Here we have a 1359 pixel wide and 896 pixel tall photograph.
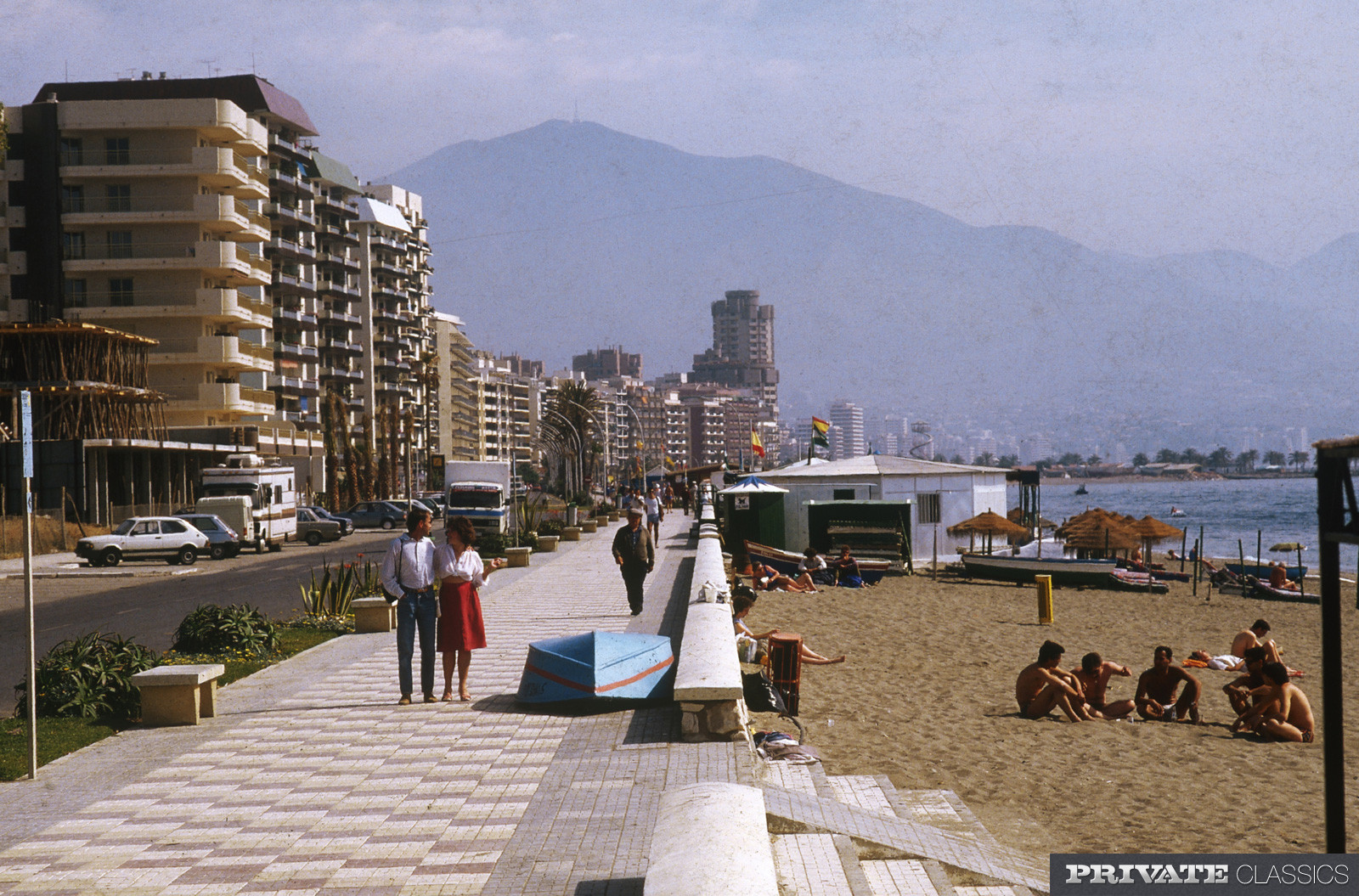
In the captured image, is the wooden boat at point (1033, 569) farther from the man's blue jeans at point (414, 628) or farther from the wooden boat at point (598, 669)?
the man's blue jeans at point (414, 628)

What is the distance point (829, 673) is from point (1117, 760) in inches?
199

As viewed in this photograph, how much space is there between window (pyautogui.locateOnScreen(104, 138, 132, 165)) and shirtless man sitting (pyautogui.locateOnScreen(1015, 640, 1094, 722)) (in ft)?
192

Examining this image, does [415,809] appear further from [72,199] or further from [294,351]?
[294,351]

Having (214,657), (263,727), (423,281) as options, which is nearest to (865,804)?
(263,727)

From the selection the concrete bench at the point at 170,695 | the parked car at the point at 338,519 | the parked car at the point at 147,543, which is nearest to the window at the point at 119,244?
the parked car at the point at 338,519

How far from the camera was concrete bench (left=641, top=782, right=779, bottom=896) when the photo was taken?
4.16 meters

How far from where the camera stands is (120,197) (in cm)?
5975

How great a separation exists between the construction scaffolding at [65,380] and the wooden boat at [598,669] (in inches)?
1595

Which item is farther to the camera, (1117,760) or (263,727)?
(1117,760)

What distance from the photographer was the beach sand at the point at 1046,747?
8.45 metres

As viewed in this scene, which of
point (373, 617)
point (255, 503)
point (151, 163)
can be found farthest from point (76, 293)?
point (373, 617)

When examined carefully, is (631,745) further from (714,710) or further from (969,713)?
(969,713)

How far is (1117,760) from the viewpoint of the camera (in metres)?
10.7

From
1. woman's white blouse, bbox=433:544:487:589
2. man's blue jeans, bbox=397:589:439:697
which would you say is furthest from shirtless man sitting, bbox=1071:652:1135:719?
man's blue jeans, bbox=397:589:439:697
